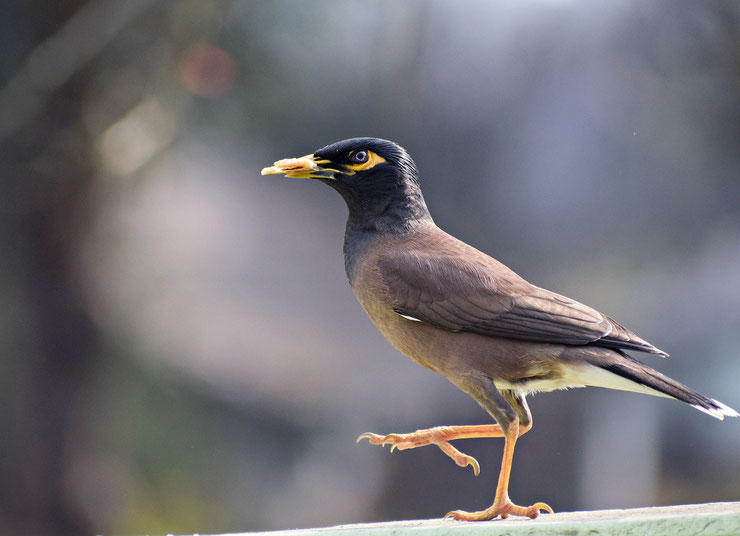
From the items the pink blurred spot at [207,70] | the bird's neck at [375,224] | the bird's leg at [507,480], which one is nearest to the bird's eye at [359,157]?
the bird's neck at [375,224]

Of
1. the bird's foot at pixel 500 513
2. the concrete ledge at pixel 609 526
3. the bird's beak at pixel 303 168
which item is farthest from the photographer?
the bird's beak at pixel 303 168

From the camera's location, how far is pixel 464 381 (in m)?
3.38

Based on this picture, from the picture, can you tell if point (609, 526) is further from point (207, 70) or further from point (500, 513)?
point (207, 70)

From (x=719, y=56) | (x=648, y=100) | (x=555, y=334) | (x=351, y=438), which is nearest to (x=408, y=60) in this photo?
(x=648, y=100)

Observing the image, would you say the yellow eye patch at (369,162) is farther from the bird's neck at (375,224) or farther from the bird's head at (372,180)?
the bird's neck at (375,224)

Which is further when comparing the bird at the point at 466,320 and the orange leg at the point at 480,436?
the bird at the point at 466,320

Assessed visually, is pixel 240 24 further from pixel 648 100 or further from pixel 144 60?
pixel 648 100

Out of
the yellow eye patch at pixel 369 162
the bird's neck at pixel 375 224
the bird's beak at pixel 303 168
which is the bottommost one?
the bird's neck at pixel 375 224

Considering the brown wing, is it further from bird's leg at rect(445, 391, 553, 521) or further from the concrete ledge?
the concrete ledge

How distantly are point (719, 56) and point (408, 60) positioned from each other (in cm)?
355

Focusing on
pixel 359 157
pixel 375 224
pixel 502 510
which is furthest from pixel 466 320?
pixel 359 157

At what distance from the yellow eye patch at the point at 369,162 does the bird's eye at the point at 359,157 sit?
0.01 m

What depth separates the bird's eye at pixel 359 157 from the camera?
12.3 feet

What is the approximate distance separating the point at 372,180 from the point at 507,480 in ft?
4.38
